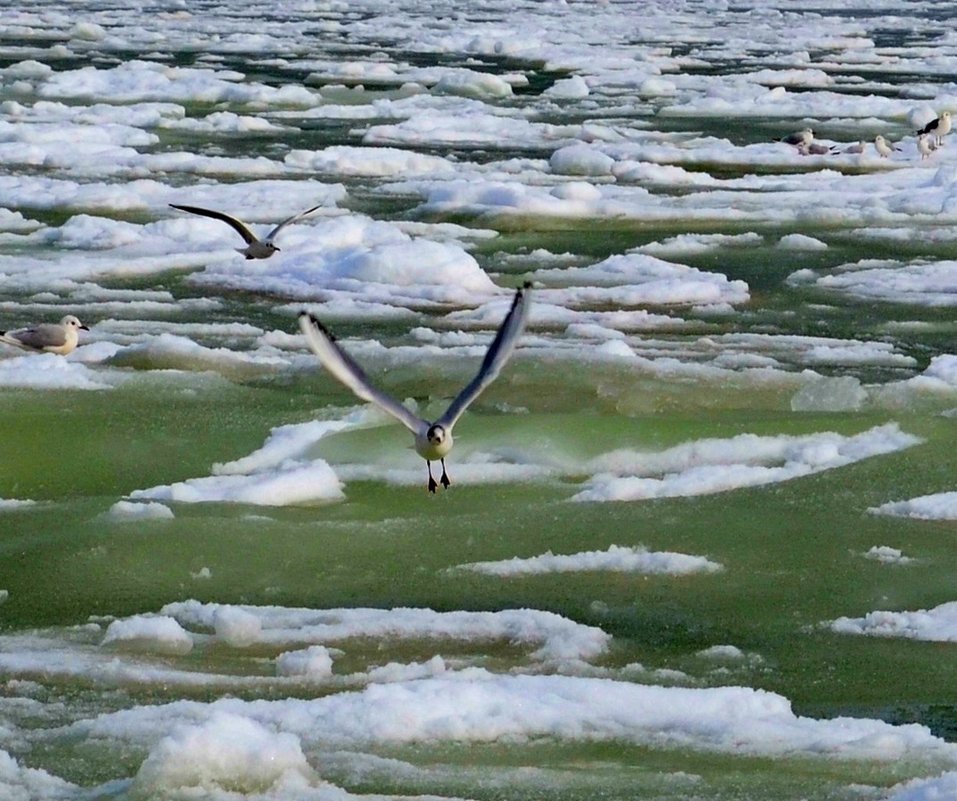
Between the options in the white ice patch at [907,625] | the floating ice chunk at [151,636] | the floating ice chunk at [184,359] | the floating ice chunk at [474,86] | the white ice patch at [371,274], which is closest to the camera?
the floating ice chunk at [151,636]

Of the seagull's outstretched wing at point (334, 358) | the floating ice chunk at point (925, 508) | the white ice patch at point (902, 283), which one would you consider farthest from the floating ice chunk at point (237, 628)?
the white ice patch at point (902, 283)

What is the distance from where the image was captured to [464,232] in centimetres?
1219

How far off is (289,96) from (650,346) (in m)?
11.9

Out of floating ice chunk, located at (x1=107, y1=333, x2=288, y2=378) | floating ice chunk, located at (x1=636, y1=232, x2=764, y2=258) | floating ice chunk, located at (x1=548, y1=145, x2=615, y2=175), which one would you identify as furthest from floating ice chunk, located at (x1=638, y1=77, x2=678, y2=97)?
floating ice chunk, located at (x1=107, y1=333, x2=288, y2=378)

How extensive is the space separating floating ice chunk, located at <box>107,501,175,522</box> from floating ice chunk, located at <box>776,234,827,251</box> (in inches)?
250

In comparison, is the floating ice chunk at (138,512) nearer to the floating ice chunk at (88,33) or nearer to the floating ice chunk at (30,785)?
the floating ice chunk at (30,785)

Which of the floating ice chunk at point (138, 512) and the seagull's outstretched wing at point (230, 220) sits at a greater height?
the seagull's outstretched wing at point (230, 220)

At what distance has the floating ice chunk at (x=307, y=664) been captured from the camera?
4.80 m

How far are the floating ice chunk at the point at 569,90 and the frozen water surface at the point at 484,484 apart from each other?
556 centimetres

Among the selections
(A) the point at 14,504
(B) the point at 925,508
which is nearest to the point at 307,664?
(A) the point at 14,504

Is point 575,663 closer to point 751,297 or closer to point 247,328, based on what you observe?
point 247,328

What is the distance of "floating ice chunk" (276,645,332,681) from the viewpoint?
4.80 meters

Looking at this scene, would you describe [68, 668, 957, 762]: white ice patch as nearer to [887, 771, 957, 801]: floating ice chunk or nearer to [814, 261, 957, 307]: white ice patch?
[887, 771, 957, 801]: floating ice chunk

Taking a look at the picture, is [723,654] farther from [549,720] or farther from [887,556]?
[887,556]
